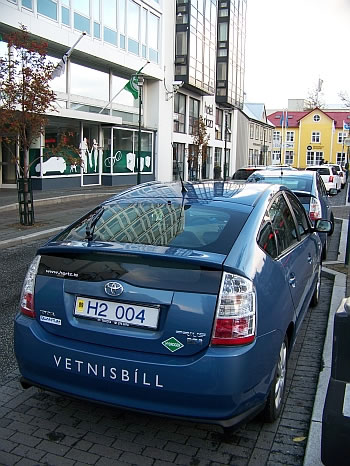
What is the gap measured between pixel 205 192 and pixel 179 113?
106ft

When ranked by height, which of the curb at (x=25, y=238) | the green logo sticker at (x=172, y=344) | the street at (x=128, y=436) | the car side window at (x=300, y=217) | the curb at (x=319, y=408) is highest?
the car side window at (x=300, y=217)

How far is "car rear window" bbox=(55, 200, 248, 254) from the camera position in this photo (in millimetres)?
3162

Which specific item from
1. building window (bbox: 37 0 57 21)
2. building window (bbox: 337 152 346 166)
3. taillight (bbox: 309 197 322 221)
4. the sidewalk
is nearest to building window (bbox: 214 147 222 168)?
the sidewalk

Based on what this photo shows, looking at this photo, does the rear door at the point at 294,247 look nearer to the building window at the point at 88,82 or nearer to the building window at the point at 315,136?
the building window at the point at 88,82

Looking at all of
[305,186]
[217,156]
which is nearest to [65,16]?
[305,186]

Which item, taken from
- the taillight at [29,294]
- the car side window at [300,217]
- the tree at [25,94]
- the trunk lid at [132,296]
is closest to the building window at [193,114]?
the tree at [25,94]

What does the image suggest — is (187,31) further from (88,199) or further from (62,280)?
(62,280)

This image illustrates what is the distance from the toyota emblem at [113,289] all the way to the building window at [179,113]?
32.4 m

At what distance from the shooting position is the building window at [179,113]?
113 feet

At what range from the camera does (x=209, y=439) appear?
312 centimetres

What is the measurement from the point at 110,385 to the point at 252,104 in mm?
71446

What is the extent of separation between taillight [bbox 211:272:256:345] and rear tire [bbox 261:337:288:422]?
571mm

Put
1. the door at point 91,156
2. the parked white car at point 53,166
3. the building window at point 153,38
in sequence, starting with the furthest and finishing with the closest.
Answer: the building window at point 153,38 → the door at point 91,156 → the parked white car at point 53,166

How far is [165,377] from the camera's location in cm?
268
